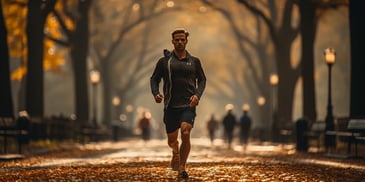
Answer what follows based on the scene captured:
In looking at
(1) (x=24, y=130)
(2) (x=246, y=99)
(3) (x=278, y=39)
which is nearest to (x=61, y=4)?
(3) (x=278, y=39)

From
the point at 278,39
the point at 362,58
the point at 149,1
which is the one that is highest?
the point at 149,1

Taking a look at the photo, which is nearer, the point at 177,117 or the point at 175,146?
the point at 177,117

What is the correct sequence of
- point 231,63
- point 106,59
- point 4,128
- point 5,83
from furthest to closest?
point 231,63
point 106,59
point 5,83
point 4,128

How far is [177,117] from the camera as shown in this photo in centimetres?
1290

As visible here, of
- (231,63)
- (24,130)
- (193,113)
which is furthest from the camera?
(231,63)

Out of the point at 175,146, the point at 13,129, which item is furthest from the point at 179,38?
the point at 13,129

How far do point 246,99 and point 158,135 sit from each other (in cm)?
2036

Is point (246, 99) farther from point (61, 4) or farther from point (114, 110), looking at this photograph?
point (61, 4)

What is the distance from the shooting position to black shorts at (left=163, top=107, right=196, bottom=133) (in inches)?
501

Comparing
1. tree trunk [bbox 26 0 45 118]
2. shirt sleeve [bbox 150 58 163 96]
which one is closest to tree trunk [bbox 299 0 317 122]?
tree trunk [bbox 26 0 45 118]

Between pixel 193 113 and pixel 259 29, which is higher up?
pixel 259 29

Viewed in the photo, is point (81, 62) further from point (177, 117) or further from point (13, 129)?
point (177, 117)

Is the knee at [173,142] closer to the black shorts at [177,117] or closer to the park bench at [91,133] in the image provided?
the black shorts at [177,117]

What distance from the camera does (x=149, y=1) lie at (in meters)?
53.0
